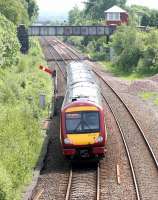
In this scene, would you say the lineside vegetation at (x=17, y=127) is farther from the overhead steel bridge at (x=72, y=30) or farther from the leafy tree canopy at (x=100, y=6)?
the leafy tree canopy at (x=100, y=6)

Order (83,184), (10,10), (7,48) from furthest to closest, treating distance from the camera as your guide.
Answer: (10,10) → (7,48) → (83,184)

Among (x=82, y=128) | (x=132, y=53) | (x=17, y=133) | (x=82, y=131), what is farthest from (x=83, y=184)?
(x=132, y=53)

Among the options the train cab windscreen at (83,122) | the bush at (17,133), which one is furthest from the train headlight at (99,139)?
the bush at (17,133)

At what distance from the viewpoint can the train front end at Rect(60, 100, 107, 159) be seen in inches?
767

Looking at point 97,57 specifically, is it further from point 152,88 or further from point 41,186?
point 41,186

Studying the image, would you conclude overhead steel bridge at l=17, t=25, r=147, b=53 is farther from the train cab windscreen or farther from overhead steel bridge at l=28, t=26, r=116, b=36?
the train cab windscreen

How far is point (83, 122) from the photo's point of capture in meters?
20.1

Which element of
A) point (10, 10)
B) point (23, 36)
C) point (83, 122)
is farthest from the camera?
point (23, 36)

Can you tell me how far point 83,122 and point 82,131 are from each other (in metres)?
0.41

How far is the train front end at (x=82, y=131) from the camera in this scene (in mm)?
19484

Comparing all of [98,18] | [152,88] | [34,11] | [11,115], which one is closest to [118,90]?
[152,88]

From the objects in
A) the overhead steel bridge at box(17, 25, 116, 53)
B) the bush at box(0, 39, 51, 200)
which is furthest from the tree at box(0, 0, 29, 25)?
the bush at box(0, 39, 51, 200)

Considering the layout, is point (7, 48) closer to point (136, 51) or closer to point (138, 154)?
point (136, 51)

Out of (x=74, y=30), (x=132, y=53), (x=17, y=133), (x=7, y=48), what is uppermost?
(x=7, y=48)
